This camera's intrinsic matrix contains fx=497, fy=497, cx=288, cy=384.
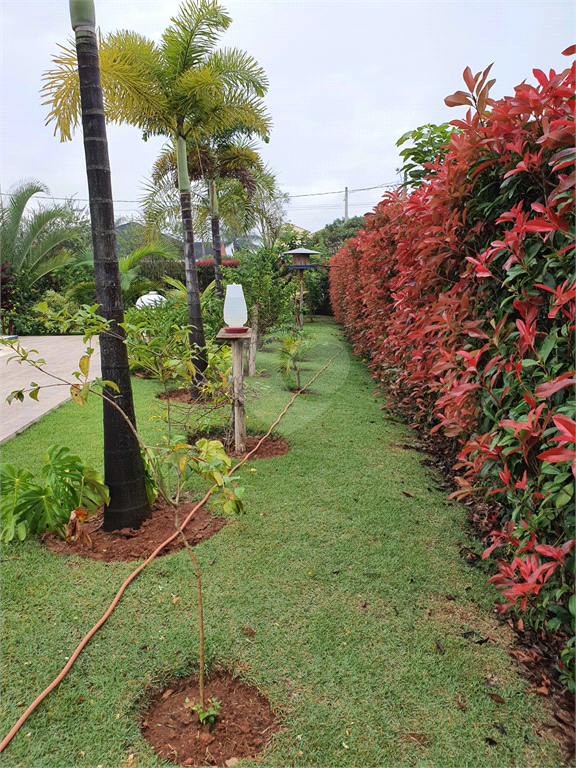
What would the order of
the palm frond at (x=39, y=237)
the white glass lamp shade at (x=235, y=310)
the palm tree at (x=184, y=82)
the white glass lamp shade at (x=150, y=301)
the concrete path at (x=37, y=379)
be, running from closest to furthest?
the white glass lamp shade at (x=235, y=310)
the concrete path at (x=37, y=379)
the palm tree at (x=184, y=82)
the white glass lamp shade at (x=150, y=301)
the palm frond at (x=39, y=237)

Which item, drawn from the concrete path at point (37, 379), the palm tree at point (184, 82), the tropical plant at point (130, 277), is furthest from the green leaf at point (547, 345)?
the tropical plant at point (130, 277)

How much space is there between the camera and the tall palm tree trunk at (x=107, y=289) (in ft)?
8.87

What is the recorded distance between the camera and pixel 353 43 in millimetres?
2732

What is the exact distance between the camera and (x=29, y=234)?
45.4 feet

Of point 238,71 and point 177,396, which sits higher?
point 238,71

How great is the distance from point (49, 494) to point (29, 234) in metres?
13.4

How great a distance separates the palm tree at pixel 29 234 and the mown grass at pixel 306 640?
13.3 metres

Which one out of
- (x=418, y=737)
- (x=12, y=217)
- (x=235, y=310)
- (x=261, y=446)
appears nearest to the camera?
(x=418, y=737)

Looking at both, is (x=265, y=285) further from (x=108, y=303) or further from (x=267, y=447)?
(x=108, y=303)

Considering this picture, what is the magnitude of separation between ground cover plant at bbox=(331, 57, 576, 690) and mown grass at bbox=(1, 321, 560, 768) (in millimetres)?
319

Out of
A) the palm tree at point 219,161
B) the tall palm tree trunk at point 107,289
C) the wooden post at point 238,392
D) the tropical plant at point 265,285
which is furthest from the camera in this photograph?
the palm tree at point 219,161

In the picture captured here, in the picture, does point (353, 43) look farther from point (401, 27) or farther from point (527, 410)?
point (527, 410)

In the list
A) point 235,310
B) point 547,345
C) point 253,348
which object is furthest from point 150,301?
point 547,345

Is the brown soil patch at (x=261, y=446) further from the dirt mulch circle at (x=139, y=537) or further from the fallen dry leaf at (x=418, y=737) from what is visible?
the fallen dry leaf at (x=418, y=737)
